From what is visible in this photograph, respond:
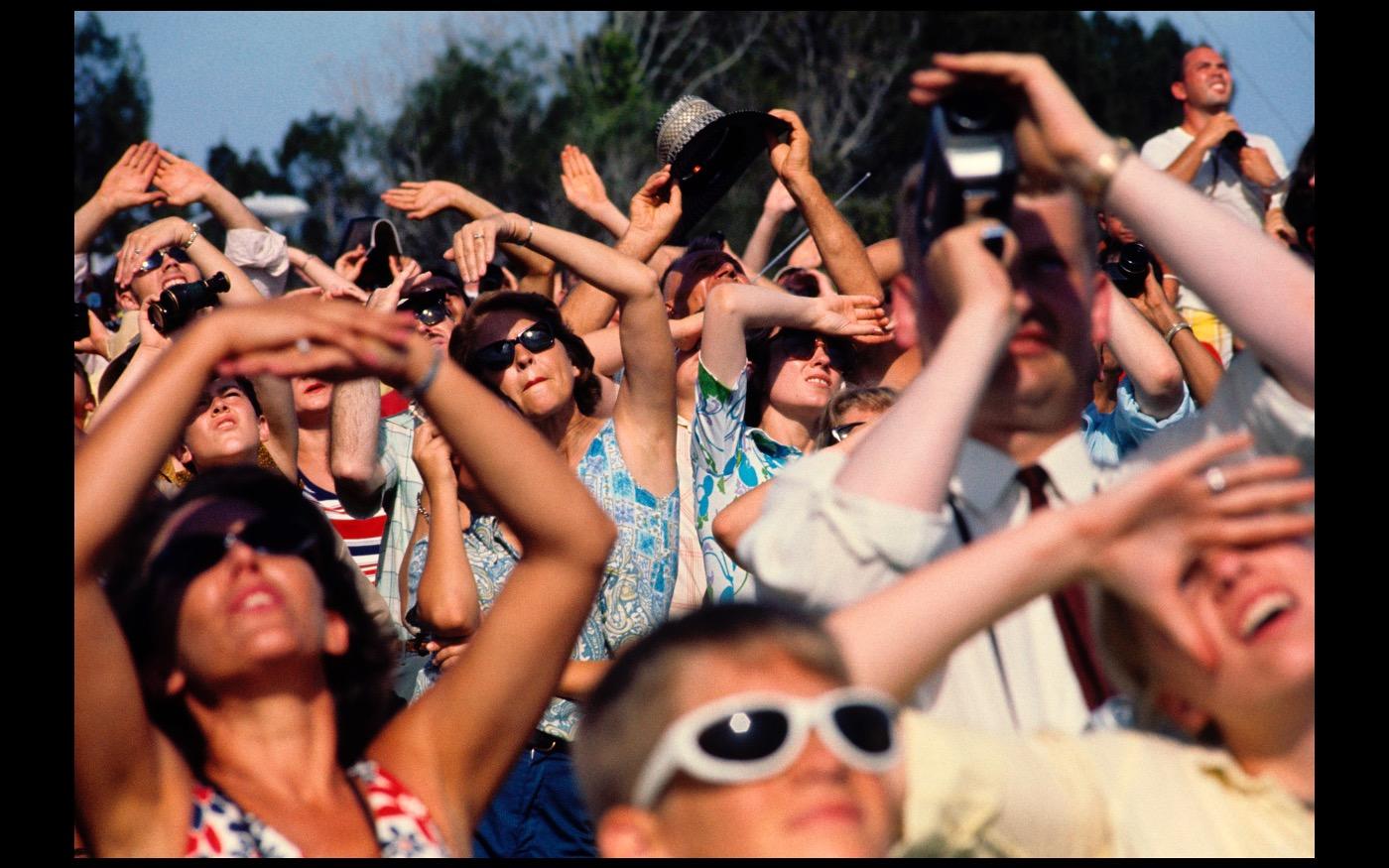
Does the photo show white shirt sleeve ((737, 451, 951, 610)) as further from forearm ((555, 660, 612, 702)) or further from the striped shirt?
the striped shirt

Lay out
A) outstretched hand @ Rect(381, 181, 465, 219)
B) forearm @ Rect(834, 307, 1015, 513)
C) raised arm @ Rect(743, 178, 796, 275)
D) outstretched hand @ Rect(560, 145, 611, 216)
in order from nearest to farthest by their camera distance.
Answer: forearm @ Rect(834, 307, 1015, 513), outstretched hand @ Rect(381, 181, 465, 219), outstretched hand @ Rect(560, 145, 611, 216), raised arm @ Rect(743, 178, 796, 275)

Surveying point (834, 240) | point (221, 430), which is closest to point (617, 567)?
point (221, 430)

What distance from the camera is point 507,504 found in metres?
2.60

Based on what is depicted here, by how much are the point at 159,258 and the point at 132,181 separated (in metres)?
0.49

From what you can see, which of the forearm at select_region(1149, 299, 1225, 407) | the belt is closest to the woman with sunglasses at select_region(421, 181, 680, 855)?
the belt

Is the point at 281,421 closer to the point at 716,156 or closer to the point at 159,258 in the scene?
the point at 159,258

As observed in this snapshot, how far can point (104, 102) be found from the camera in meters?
43.4

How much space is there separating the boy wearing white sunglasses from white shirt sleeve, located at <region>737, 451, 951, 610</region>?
0.21 meters

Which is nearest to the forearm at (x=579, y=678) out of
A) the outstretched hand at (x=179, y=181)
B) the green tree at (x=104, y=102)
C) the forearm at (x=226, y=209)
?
the outstretched hand at (x=179, y=181)

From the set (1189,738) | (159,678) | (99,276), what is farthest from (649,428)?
(99,276)

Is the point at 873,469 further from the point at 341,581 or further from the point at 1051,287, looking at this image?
the point at 341,581

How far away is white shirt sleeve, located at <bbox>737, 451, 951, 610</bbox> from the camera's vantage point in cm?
225

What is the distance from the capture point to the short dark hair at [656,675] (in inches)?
80.7

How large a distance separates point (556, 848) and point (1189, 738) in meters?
2.55
